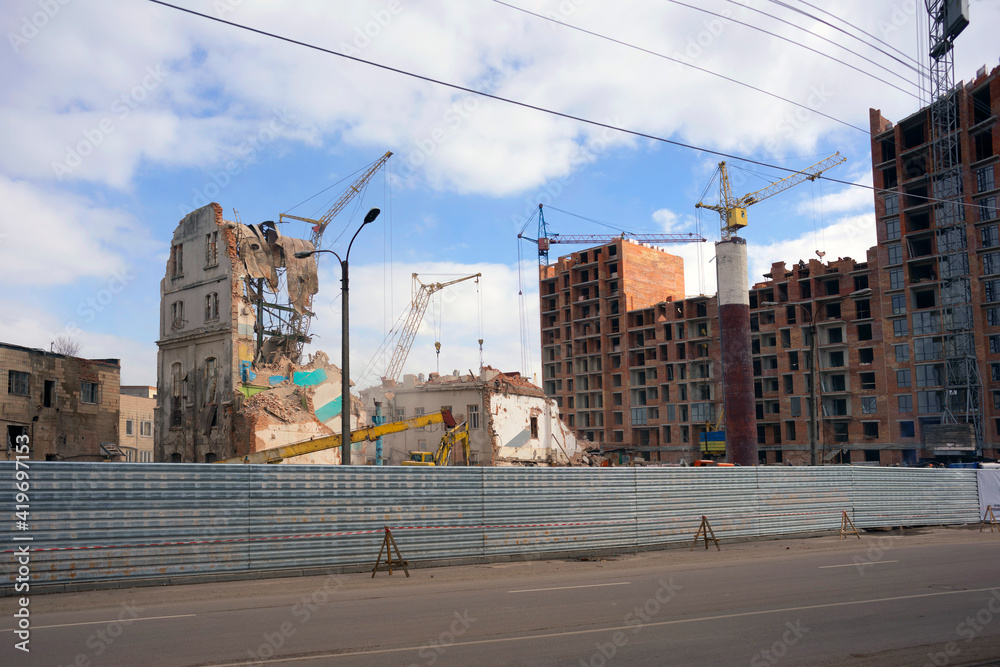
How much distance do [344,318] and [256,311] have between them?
25806mm

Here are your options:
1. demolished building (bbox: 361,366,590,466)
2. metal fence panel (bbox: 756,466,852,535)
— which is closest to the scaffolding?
demolished building (bbox: 361,366,590,466)

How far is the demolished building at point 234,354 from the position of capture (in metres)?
39.2

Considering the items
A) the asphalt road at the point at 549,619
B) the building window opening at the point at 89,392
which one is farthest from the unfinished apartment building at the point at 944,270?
the building window opening at the point at 89,392

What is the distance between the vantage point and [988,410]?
211 ft

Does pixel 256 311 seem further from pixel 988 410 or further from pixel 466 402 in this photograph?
pixel 988 410

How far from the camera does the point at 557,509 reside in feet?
63.9

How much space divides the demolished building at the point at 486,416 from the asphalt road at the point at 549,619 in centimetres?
3828

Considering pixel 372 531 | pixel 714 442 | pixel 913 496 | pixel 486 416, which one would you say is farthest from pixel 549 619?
pixel 714 442

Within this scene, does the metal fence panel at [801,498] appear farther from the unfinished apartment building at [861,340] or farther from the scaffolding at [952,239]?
the scaffolding at [952,239]

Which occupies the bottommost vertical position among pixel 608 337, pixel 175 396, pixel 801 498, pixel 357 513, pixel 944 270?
pixel 801 498

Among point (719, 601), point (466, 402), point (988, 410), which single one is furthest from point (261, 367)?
point (988, 410)

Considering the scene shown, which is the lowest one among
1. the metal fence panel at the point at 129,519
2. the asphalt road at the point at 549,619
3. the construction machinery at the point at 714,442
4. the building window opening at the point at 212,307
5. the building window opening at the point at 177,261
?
the construction machinery at the point at 714,442

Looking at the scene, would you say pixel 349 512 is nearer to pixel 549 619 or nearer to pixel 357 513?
pixel 357 513

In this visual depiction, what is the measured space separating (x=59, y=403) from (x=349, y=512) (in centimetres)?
2882
